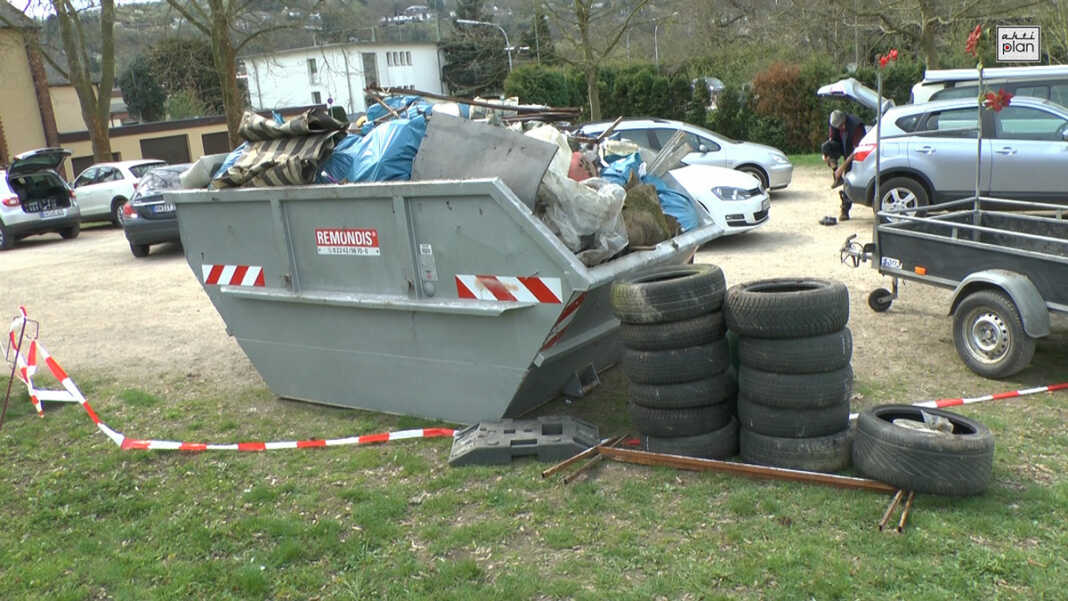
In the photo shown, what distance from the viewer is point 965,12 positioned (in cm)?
2053

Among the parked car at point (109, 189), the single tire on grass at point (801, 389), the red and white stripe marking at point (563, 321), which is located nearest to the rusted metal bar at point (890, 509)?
the single tire on grass at point (801, 389)

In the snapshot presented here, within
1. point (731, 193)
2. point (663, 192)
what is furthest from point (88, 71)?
point (663, 192)

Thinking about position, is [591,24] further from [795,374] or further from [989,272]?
[795,374]

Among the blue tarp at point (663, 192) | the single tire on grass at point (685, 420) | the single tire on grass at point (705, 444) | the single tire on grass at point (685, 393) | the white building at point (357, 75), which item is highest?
the white building at point (357, 75)

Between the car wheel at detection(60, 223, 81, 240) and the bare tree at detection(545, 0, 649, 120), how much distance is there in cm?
1258

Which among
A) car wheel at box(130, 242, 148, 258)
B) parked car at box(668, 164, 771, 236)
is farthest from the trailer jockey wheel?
car wheel at box(130, 242, 148, 258)

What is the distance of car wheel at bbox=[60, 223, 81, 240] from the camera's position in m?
19.8

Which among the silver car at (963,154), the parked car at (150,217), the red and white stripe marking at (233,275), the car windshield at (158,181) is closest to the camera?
the red and white stripe marking at (233,275)

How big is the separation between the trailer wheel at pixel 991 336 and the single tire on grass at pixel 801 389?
209 cm

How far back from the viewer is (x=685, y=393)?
193 inches

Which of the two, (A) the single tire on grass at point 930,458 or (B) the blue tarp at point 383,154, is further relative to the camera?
(B) the blue tarp at point 383,154

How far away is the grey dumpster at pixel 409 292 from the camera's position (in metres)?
5.11

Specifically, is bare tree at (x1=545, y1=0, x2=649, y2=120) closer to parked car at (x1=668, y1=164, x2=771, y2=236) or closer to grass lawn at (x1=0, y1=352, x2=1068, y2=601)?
parked car at (x1=668, y1=164, x2=771, y2=236)

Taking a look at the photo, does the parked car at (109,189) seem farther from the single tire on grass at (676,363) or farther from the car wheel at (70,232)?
the single tire on grass at (676,363)
